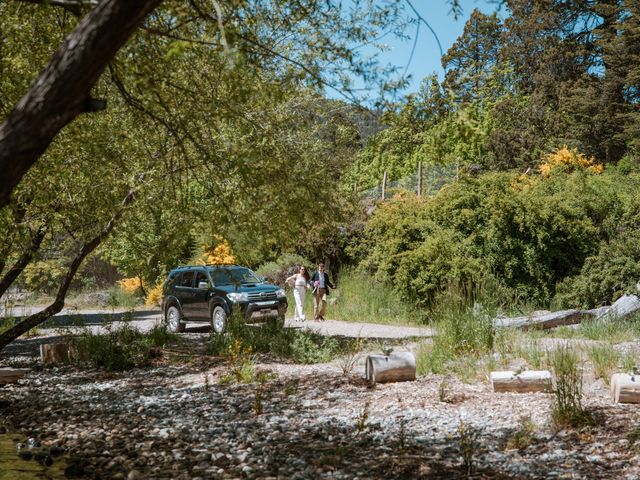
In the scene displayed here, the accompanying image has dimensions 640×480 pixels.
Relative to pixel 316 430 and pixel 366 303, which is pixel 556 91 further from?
pixel 316 430

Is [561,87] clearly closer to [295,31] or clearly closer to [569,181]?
[569,181]

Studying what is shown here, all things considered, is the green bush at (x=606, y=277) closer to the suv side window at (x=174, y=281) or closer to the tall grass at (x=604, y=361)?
the tall grass at (x=604, y=361)

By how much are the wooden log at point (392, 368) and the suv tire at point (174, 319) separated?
9.94 metres

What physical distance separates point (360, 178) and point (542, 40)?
13068 millimetres

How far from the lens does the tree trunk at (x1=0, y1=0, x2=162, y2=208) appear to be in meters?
3.12

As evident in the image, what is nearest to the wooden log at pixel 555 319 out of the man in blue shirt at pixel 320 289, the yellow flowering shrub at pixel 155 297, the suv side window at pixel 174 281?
the man in blue shirt at pixel 320 289

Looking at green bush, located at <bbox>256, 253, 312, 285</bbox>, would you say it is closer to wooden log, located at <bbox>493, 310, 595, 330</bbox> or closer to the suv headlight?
the suv headlight

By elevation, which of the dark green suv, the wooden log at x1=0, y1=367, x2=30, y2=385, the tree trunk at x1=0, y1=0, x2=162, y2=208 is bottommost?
the wooden log at x1=0, y1=367, x2=30, y2=385

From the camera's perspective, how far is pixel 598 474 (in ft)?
16.2

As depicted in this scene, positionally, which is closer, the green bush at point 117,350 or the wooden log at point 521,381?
the wooden log at point 521,381

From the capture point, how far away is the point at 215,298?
16.0 metres

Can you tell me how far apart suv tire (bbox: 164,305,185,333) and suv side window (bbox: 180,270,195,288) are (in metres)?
0.72

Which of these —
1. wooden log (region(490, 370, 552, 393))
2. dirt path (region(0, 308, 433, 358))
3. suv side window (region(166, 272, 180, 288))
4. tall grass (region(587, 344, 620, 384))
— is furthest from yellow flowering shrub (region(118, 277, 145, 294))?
wooden log (region(490, 370, 552, 393))

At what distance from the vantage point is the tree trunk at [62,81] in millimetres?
3125
